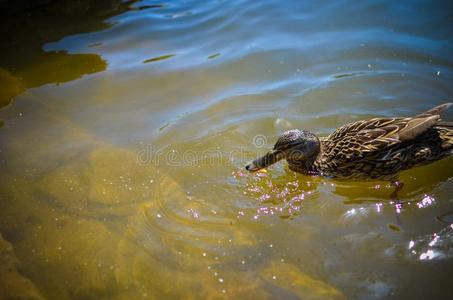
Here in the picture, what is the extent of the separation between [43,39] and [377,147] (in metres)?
7.05

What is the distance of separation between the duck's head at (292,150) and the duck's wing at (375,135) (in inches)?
11.1

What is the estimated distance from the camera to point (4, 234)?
4.43m

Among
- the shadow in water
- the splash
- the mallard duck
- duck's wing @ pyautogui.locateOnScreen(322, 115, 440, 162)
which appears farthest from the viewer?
the shadow in water

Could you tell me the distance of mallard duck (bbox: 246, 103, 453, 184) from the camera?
4.62 meters

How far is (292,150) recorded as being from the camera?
205 inches

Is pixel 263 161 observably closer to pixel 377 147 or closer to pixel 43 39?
pixel 377 147

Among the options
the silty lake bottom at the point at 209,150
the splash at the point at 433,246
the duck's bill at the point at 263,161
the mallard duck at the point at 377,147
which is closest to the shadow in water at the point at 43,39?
the silty lake bottom at the point at 209,150

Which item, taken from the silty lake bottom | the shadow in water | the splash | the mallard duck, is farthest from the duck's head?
the shadow in water

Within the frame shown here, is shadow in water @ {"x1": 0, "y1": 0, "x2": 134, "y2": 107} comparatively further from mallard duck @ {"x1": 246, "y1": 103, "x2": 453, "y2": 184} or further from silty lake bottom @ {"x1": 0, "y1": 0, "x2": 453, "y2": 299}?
mallard duck @ {"x1": 246, "y1": 103, "x2": 453, "y2": 184}

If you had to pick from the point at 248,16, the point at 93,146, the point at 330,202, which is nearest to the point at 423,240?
the point at 330,202

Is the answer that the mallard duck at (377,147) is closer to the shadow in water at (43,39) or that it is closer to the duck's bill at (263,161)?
the duck's bill at (263,161)

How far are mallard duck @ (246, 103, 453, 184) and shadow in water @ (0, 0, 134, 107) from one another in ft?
13.8

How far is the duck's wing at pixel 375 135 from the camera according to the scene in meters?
4.51

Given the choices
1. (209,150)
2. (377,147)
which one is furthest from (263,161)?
(377,147)
